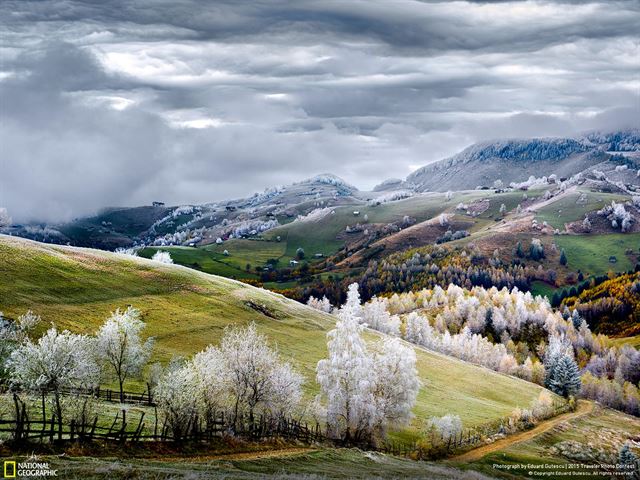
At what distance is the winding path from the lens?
8631cm

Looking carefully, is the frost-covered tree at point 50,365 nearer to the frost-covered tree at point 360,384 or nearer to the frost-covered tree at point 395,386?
the frost-covered tree at point 360,384

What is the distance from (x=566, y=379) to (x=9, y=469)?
5917 inches

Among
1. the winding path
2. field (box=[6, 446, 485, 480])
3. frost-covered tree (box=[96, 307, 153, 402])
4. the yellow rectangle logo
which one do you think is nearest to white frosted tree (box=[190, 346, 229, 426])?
field (box=[6, 446, 485, 480])

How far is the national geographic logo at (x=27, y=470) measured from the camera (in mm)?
35816

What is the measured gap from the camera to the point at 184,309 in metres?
123

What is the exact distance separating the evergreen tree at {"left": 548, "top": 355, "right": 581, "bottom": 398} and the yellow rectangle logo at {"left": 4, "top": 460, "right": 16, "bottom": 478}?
490ft

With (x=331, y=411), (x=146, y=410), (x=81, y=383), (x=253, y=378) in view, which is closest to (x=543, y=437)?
(x=331, y=411)

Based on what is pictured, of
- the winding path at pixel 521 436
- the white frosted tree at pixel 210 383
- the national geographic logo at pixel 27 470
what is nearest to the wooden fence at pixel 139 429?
the white frosted tree at pixel 210 383

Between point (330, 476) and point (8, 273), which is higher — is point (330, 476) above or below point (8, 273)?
below

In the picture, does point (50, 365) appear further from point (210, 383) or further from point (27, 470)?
point (27, 470)

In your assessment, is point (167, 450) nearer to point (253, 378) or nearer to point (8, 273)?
point (253, 378)

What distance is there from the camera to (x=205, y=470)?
4488 cm

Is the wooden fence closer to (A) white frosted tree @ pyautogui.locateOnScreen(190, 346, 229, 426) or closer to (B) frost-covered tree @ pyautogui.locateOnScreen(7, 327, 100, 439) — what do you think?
(A) white frosted tree @ pyautogui.locateOnScreen(190, 346, 229, 426)

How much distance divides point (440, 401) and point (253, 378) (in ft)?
182
